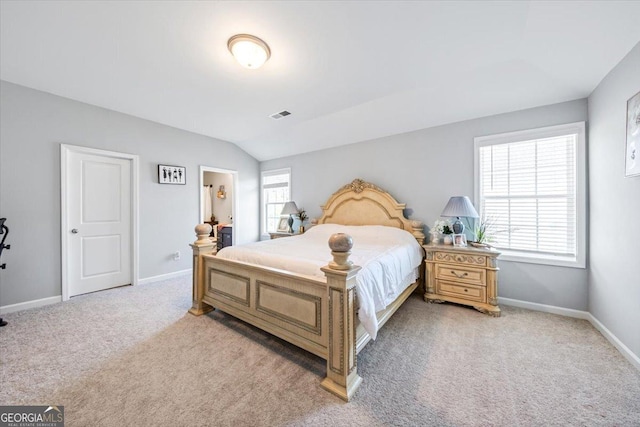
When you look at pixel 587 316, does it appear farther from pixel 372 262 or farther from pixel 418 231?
pixel 372 262

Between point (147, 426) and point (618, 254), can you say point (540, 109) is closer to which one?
point (618, 254)

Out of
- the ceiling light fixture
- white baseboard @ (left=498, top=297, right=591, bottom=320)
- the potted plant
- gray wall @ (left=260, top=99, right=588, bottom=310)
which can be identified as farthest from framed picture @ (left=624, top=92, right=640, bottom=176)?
the ceiling light fixture

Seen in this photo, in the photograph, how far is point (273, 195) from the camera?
5566 millimetres

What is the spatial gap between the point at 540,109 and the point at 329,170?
3.02 m

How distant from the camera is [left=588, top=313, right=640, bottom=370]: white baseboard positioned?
177 centimetres

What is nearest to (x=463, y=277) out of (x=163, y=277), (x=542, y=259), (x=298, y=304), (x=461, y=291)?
(x=461, y=291)

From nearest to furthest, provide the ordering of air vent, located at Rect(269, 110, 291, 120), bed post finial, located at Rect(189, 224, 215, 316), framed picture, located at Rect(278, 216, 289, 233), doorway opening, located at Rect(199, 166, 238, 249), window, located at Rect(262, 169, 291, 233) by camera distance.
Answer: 1. bed post finial, located at Rect(189, 224, 215, 316)
2. air vent, located at Rect(269, 110, 291, 120)
3. framed picture, located at Rect(278, 216, 289, 233)
4. window, located at Rect(262, 169, 291, 233)
5. doorway opening, located at Rect(199, 166, 238, 249)

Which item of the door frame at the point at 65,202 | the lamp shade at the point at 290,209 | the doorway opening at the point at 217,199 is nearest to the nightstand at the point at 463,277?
the lamp shade at the point at 290,209

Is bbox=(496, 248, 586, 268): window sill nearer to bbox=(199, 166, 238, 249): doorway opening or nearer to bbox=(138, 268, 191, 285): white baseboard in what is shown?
bbox=(138, 268, 191, 285): white baseboard

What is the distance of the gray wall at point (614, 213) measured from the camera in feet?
5.99

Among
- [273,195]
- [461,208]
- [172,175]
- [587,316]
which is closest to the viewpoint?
[587,316]

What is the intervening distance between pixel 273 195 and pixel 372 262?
→ 395 centimetres

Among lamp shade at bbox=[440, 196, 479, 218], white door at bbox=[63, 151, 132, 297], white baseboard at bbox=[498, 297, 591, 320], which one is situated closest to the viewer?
white baseboard at bbox=[498, 297, 591, 320]

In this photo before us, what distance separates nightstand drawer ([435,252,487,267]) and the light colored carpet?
2.01 feet
